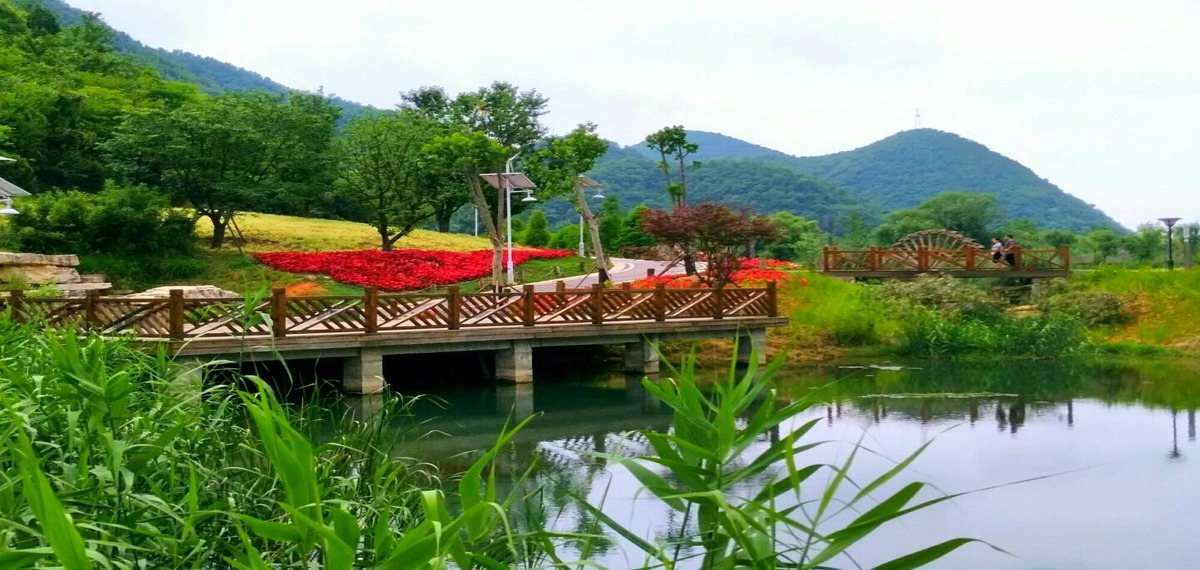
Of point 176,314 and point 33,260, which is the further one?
point 33,260

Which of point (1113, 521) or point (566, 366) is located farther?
point (566, 366)

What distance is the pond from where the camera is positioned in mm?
7645

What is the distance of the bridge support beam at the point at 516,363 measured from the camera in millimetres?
16609

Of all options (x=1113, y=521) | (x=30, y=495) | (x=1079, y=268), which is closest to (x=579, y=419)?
(x=1113, y=521)

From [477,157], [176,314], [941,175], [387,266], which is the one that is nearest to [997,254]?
[477,157]

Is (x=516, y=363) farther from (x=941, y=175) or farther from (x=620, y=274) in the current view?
(x=941, y=175)

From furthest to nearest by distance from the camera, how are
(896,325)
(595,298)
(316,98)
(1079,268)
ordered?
(316,98) → (1079,268) → (896,325) → (595,298)

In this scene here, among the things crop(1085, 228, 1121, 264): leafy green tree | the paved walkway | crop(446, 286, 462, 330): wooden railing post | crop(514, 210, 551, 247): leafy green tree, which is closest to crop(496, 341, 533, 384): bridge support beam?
crop(446, 286, 462, 330): wooden railing post

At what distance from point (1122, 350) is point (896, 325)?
4049 millimetres

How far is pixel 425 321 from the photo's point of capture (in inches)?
619

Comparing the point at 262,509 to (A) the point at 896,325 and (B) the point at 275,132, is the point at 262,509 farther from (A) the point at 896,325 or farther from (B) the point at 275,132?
(B) the point at 275,132

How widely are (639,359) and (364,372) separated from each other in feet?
16.4

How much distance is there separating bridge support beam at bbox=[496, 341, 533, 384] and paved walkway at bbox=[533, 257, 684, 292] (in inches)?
276

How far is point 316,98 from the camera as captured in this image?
1759 inches
